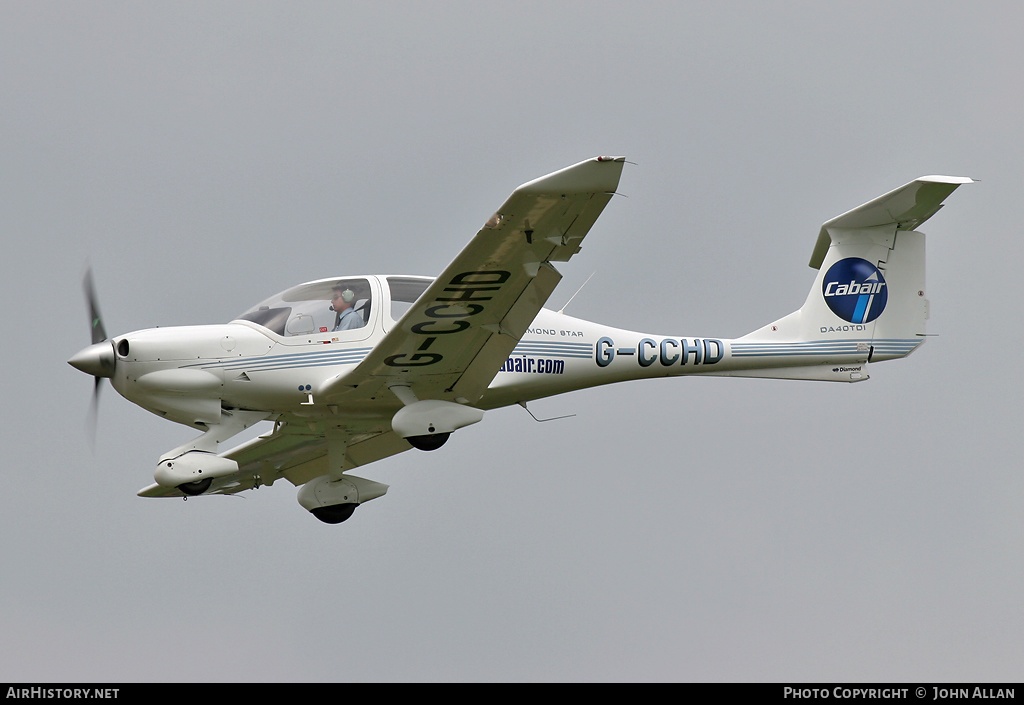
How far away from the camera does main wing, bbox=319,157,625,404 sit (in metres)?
12.0

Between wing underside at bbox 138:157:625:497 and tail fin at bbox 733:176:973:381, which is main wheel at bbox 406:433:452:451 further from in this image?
tail fin at bbox 733:176:973:381

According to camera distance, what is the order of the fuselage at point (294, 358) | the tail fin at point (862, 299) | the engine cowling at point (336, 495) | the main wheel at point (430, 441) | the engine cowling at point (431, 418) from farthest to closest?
the engine cowling at point (336, 495)
the tail fin at point (862, 299)
the main wheel at point (430, 441)
the fuselage at point (294, 358)
the engine cowling at point (431, 418)

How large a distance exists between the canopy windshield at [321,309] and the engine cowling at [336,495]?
2.90m

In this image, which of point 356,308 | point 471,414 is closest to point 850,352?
point 471,414

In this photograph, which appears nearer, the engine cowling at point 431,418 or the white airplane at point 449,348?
the white airplane at point 449,348

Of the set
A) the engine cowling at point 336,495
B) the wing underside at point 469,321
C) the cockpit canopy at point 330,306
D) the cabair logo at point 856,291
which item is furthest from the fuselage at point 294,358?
the cabair logo at point 856,291

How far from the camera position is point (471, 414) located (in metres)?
14.6

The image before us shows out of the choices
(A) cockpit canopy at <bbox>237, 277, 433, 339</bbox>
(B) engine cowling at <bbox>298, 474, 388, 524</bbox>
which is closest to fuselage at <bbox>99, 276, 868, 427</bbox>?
(A) cockpit canopy at <bbox>237, 277, 433, 339</bbox>

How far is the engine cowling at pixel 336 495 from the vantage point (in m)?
17.0

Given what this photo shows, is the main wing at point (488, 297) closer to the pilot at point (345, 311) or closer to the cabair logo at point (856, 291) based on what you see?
the pilot at point (345, 311)

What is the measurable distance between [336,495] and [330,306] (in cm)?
313

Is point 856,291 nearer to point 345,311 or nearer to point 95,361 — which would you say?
point 345,311

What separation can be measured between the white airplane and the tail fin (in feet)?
0.06
